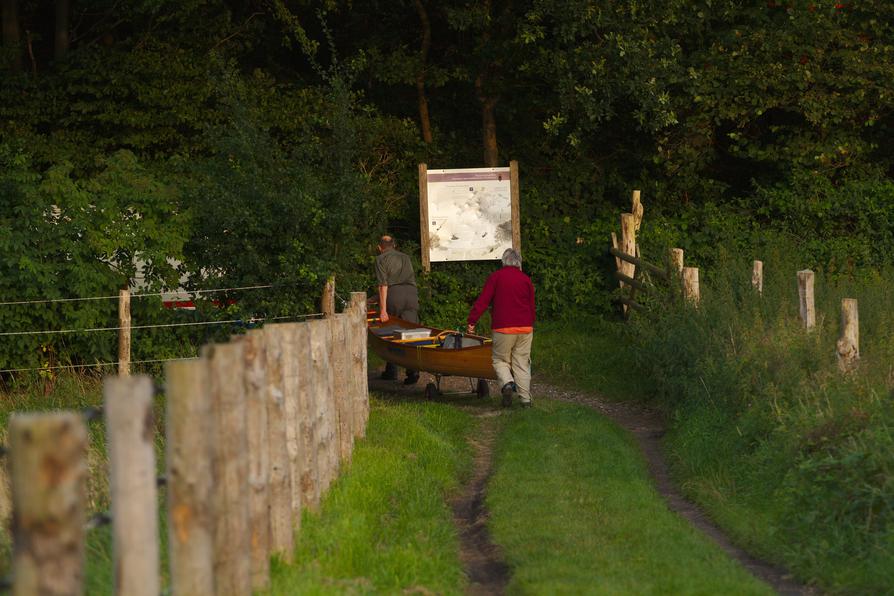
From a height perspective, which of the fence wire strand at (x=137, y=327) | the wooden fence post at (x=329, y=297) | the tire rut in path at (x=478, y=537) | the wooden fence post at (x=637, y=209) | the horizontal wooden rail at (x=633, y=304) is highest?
the wooden fence post at (x=637, y=209)

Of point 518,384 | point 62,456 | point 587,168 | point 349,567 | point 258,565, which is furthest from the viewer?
point 587,168

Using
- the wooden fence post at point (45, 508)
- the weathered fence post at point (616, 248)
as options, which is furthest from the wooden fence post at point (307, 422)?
the weathered fence post at point (616, 248)

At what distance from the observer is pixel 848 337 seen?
1153 cm

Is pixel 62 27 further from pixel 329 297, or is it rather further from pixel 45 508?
pixel 45 508

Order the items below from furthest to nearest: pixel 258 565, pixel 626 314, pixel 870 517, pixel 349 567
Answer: pixel 626 314, pixel 870 517, pixel 349 567, pixel 258 565

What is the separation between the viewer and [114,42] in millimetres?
27000

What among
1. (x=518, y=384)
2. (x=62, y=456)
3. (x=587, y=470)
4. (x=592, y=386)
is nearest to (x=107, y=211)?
(x=518, y=384)

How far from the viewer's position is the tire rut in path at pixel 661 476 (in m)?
8.15

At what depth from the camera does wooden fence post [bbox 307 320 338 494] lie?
29.8ft

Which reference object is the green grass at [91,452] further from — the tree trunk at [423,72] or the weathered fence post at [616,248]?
the tree trunk at [423,72]

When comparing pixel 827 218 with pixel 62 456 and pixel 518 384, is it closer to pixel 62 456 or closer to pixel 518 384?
pixel 518 384

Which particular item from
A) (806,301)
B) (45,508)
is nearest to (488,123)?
(806,301)

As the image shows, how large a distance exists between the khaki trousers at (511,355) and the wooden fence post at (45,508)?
10.9 meters

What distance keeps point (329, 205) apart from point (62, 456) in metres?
13.8
